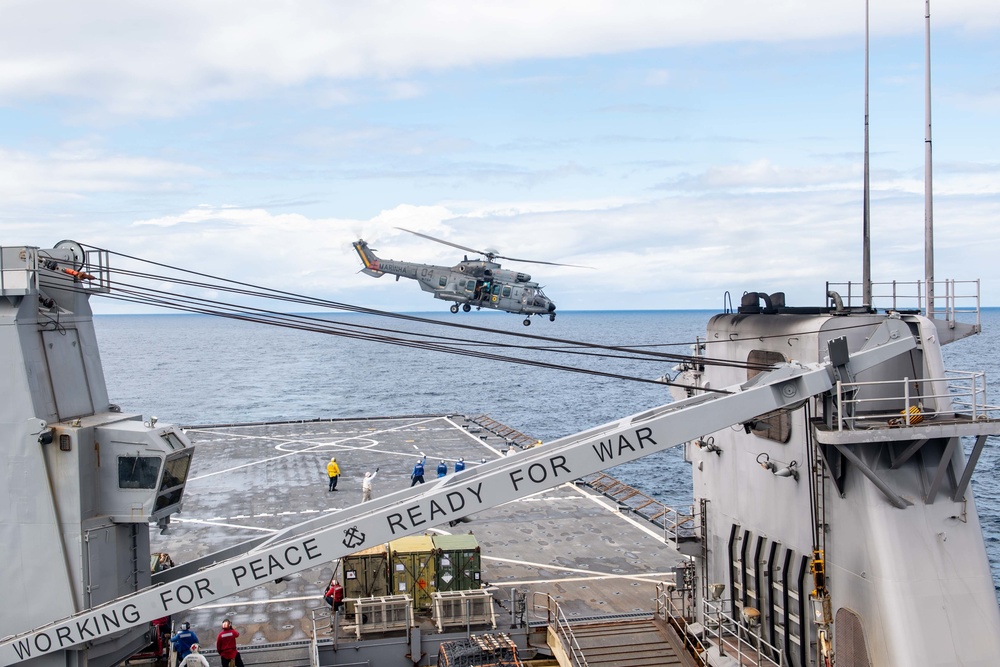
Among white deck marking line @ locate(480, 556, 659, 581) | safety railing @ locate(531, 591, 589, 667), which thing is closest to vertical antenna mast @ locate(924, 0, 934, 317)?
safety railing @ locate(531, 591, 589, 667)

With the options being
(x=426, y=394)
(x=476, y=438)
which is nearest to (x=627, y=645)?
(x=476, y=438)

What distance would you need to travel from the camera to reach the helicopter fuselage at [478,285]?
47.5 metres

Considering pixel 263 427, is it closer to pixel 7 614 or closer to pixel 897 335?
pixel 7 614

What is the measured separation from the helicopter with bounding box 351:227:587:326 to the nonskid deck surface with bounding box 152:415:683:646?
8460 mm

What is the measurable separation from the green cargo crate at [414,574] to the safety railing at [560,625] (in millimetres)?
3191

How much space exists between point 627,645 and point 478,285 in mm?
29131

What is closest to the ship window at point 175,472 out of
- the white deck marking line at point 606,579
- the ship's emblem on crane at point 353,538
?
the ship's emblem on crane at point 353,538

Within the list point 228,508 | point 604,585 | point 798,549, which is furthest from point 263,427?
point 798,549

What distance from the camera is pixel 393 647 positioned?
20.9 meters

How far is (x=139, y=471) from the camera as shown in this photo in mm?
17875

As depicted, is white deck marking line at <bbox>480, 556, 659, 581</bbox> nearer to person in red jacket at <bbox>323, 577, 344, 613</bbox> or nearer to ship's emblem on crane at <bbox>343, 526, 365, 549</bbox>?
person in red jacket at <bbox>323, 577, 344, 613</bbox>

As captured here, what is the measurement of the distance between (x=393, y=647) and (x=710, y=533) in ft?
27.6

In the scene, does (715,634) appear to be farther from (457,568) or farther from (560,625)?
(457,568)

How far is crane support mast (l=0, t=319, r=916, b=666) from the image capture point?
15.8 m
